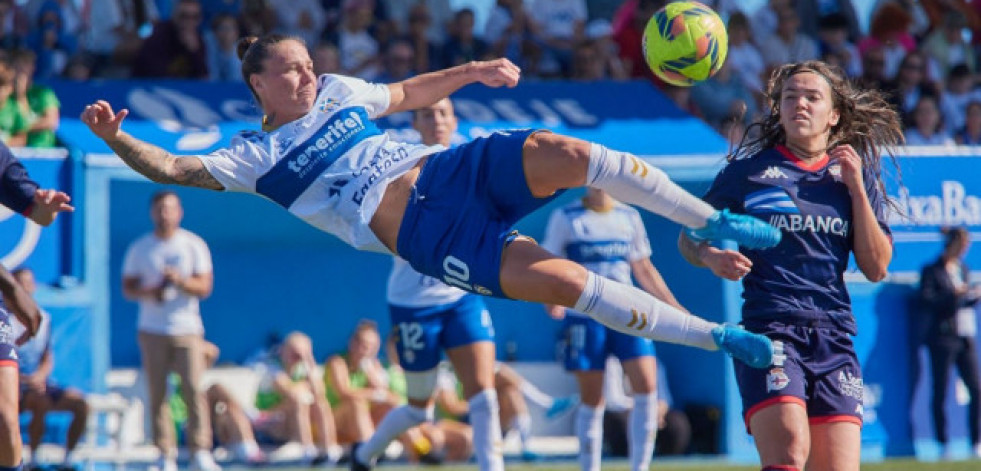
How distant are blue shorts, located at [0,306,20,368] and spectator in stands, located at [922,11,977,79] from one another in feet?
39.4

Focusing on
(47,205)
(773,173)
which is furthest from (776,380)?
(47,205)

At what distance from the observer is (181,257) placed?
1123 centimetres

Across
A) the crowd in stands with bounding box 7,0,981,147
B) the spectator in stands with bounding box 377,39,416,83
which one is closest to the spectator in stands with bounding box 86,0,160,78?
the crowd in stands with bounding box 7,0,981,147

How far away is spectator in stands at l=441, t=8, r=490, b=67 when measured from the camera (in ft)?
45.9

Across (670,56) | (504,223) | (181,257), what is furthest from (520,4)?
(504,223)

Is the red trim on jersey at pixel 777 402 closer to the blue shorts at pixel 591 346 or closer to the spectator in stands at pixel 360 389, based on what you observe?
the blue shorts at pixel 591 346

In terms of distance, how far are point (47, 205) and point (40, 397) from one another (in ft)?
16.0

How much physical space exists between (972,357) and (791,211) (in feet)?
26.7

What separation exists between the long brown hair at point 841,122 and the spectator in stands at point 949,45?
34.5ft

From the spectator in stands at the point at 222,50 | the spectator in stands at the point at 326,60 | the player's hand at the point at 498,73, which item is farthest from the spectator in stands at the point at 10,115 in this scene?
the player's hand at the point at 498,73

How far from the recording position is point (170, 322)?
36.5 feet

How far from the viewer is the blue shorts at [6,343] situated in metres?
6.35

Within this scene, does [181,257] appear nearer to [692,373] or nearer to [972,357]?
[692,373]

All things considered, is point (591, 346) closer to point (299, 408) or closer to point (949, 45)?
point (299, 408)
